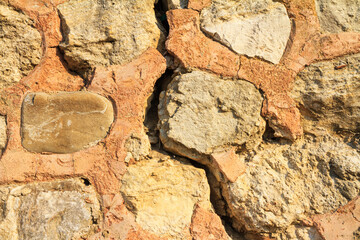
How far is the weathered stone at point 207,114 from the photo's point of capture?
1644mm

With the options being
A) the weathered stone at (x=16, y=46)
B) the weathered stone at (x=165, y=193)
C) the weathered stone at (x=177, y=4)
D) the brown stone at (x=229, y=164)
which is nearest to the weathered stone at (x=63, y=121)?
the weathered stone at (x=16, y=46)

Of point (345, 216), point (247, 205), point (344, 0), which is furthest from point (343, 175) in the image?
point (344, 0)

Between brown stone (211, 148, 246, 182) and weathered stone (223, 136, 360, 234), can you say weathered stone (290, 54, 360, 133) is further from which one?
brown stone (211, 148, 246, 182)

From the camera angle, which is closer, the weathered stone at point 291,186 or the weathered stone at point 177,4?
the weathered stone at point 291,186

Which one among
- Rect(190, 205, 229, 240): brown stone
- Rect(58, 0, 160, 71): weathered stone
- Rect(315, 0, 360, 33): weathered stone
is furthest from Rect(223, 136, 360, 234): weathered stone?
Rect(58, 0, 160, 71): weathered stone

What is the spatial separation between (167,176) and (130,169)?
0.19m

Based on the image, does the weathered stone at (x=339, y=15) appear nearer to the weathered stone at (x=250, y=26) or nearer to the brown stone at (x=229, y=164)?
the weathered stone at (x=250, y=26)

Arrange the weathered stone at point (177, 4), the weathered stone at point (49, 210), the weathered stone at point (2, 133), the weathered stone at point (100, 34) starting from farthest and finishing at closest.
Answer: the weathered stone at point (177, 4) < the weathered stone at point (100, 34) < the weathered stone at point (2, 133) < the weathered stone at point (49, 210)

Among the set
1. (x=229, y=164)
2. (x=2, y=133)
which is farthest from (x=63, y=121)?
(x=229, y=164)

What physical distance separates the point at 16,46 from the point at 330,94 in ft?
5.42

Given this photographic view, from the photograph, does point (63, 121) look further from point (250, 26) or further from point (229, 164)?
point (250, 26)

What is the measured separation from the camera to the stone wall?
5.06 feet

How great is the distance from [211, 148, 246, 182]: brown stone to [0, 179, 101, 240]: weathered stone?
0.62m

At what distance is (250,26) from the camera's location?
181 centimetres
